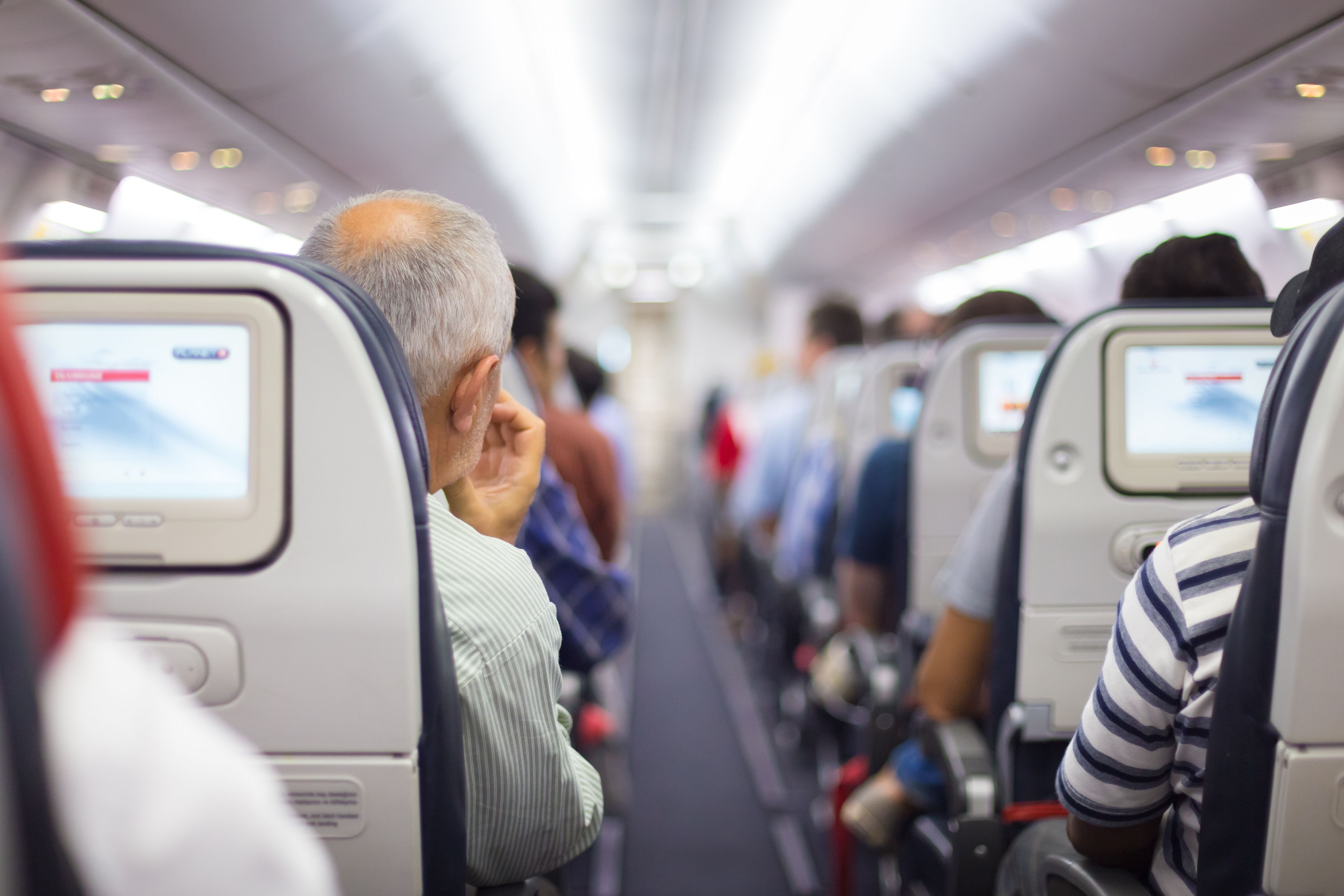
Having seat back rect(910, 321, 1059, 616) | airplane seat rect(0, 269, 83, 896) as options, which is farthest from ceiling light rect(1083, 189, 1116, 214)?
airplane seat rect(0, 269, 83, 896)

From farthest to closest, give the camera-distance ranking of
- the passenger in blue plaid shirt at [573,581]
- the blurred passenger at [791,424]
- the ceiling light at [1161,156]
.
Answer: the blurred passenger at [791,424] → the ceiling light at [1161,156] → the passenger in blue plaid shirt at [573,581]

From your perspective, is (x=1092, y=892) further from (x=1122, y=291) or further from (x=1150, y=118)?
(x=1150, y=118)

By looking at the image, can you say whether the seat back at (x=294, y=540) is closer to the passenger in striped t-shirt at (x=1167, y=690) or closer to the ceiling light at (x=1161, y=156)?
the passenger in striped t-shirt at (x=1167, y=690)

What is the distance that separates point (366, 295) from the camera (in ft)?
3.46

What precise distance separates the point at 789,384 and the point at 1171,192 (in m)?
3.18

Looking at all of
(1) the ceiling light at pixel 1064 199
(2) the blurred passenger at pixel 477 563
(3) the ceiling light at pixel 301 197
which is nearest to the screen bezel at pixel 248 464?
(2) the blurred passenger at pixel 477 563

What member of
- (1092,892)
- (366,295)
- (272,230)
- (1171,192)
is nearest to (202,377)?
(366,295)

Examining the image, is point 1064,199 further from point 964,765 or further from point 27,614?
point 27,614

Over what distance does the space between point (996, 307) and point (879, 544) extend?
0.82m

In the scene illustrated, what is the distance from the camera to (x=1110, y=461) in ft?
5.29

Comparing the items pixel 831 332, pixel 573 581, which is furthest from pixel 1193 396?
pixel 831 332

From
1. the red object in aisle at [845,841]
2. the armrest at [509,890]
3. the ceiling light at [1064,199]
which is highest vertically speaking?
the ceiling light at [1064,199]

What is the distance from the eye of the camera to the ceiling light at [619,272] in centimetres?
1220

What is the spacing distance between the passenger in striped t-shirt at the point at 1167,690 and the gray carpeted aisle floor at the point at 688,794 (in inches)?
78.3
